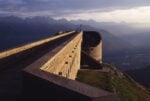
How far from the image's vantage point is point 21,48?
3288 cm

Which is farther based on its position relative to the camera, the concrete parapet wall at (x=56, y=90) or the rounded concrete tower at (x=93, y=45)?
the rounded concrete tower at (x=93, y=45)

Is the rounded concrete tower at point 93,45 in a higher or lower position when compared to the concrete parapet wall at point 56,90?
lower

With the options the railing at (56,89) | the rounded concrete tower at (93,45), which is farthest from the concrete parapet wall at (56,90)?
the rounded concrete tower at (93,45)

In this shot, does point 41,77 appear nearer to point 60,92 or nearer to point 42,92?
point 42,92

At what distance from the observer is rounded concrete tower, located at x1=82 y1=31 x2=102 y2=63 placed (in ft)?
203

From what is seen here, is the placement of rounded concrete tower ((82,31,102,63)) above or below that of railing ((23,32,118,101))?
below

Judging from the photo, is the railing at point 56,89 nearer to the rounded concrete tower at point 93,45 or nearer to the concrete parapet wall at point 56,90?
the concrete parapet wall at point 56,90

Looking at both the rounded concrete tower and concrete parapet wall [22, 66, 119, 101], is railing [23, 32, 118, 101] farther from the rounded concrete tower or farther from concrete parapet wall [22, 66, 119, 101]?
the rounded concrete tower

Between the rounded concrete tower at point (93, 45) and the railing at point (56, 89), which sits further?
the rounded concrete tower at point (93, 45)

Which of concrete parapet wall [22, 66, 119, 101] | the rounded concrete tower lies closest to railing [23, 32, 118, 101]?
concrete parapet wall [22, 66, 119, 101]

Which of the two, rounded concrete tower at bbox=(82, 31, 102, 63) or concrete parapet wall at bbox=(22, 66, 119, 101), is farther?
rounded concrete tower at bbox=(82, 31, 102, 63)

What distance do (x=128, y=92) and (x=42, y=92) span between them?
100 ft

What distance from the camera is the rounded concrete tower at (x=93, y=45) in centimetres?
6184

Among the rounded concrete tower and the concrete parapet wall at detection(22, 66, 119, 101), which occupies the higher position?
the concrete parapet wall at detection(22, 66, 119, 101)
